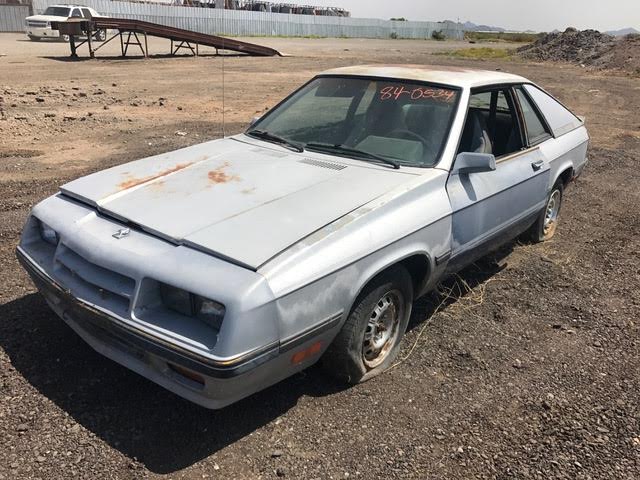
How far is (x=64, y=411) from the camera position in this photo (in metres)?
2.73

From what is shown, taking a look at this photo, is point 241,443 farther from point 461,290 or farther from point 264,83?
point 264,83

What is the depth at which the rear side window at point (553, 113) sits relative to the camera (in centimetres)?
483

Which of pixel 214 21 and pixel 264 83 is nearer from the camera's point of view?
pixel 264 83

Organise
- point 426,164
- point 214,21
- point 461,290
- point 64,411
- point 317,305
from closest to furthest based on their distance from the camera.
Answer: point 317,305 → point 64,411 → point 426,164 → point 461,290 → point 214,21

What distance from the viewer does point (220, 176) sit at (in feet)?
11.0

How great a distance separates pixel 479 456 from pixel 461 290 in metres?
1.81

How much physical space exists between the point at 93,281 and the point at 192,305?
540 millimetres

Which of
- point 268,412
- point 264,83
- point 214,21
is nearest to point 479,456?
point 268,412

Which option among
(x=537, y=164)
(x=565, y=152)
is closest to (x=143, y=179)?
(x=537, y=164)

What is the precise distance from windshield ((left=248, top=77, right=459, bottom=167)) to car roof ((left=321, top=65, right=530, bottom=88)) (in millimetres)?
75

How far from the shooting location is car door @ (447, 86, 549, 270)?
3504 millimetres

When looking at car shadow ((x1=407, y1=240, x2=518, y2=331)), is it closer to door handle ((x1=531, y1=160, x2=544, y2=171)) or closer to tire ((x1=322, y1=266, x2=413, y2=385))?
tire ((x1=322, y1=266, x2=413, y2=385))

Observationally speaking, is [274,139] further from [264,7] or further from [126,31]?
[264,7]

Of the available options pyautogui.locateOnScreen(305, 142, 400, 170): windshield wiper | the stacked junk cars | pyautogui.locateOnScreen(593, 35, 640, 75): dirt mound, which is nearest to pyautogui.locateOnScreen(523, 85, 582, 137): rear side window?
pyautogui.locateOnScreen(305, 142, 400, 170): windshield wiper
